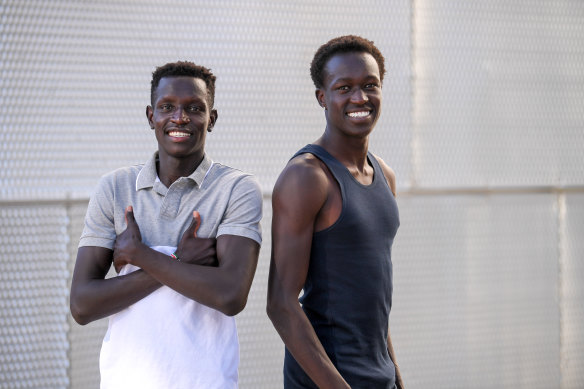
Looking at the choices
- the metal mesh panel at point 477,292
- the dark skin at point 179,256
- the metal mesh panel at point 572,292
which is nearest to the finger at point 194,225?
the dark skin at point 179,256

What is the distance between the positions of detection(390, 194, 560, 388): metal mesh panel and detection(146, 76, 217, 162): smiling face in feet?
6.50

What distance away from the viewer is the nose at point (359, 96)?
2.08m

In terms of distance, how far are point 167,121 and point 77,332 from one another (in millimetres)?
1544

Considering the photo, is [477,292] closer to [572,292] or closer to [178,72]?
[572,292]

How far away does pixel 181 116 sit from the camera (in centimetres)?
204

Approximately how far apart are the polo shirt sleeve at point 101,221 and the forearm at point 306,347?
0.56 meters

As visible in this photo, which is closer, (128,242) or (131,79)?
(128,242)

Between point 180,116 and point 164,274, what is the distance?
0.49 meters

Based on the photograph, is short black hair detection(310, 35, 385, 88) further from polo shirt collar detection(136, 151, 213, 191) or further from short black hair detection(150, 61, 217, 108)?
polo shirt collar detection(136, 151, 213, 191)

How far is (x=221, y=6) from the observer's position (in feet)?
11.2

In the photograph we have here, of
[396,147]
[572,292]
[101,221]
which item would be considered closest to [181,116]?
[101,221]

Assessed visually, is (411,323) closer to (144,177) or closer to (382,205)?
(382,205)

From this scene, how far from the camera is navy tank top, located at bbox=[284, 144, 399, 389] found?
2.02 meters

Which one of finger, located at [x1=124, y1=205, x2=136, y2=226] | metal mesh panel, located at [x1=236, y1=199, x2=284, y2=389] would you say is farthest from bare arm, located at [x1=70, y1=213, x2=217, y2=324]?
metal mesh panel, located at [x1=236, y1=199, x2=284, y2=389]
